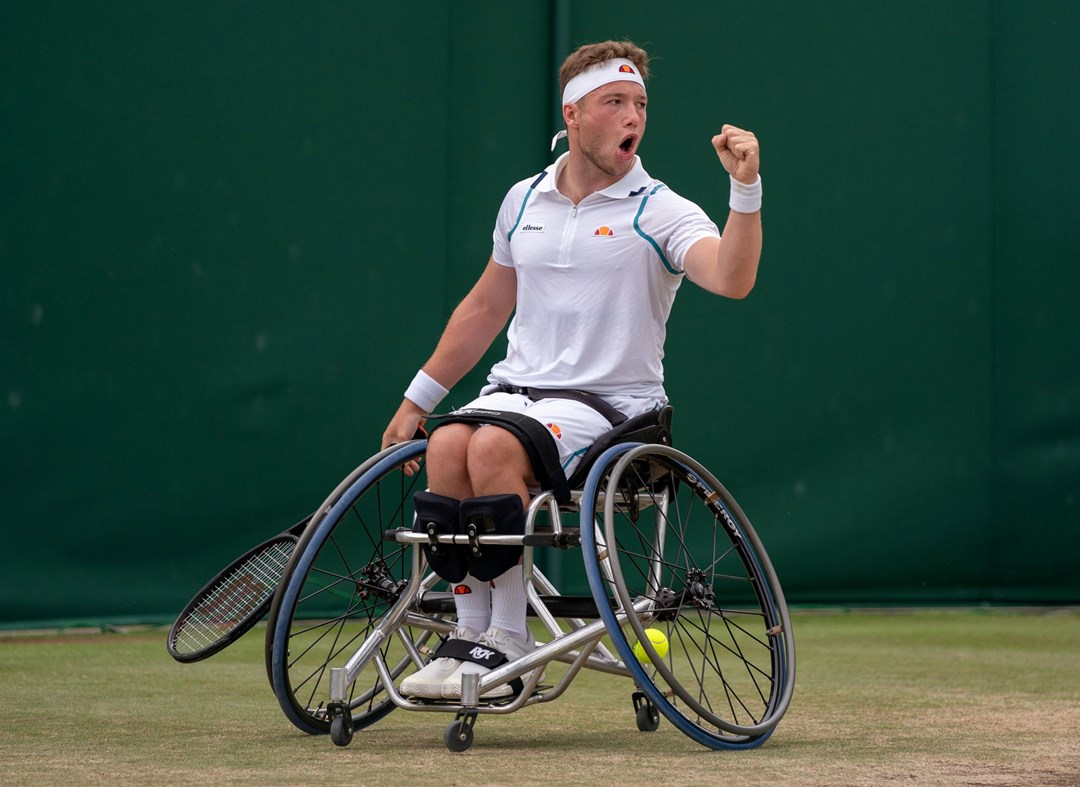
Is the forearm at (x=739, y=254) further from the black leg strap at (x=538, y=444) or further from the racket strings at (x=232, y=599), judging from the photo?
the racket strings at (x=232, y=599)

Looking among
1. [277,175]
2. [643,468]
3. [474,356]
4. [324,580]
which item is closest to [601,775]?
[643,468]

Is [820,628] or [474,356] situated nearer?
[474,356]

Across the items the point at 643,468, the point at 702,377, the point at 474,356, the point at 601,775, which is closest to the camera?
the point at 601,775

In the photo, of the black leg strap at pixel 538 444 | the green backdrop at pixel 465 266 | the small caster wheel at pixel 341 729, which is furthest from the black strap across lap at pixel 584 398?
the green backdrop at pixel 465 266

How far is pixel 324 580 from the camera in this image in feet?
16.5

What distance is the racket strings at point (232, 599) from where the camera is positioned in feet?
9.89

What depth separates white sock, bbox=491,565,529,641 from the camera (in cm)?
278

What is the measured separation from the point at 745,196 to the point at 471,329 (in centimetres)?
74

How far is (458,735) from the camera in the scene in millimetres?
2688

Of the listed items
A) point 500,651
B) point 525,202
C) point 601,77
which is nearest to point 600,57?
point 601,77

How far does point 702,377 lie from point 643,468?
2.71 m

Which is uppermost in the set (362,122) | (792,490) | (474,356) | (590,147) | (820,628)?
(362,122)

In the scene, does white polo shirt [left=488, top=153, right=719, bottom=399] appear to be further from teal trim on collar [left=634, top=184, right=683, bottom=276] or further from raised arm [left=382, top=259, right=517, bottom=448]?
raised arm [left=382, top=259, right=517, bottom=448]

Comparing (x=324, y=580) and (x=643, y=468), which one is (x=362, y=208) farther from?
(x=643, y=468)
